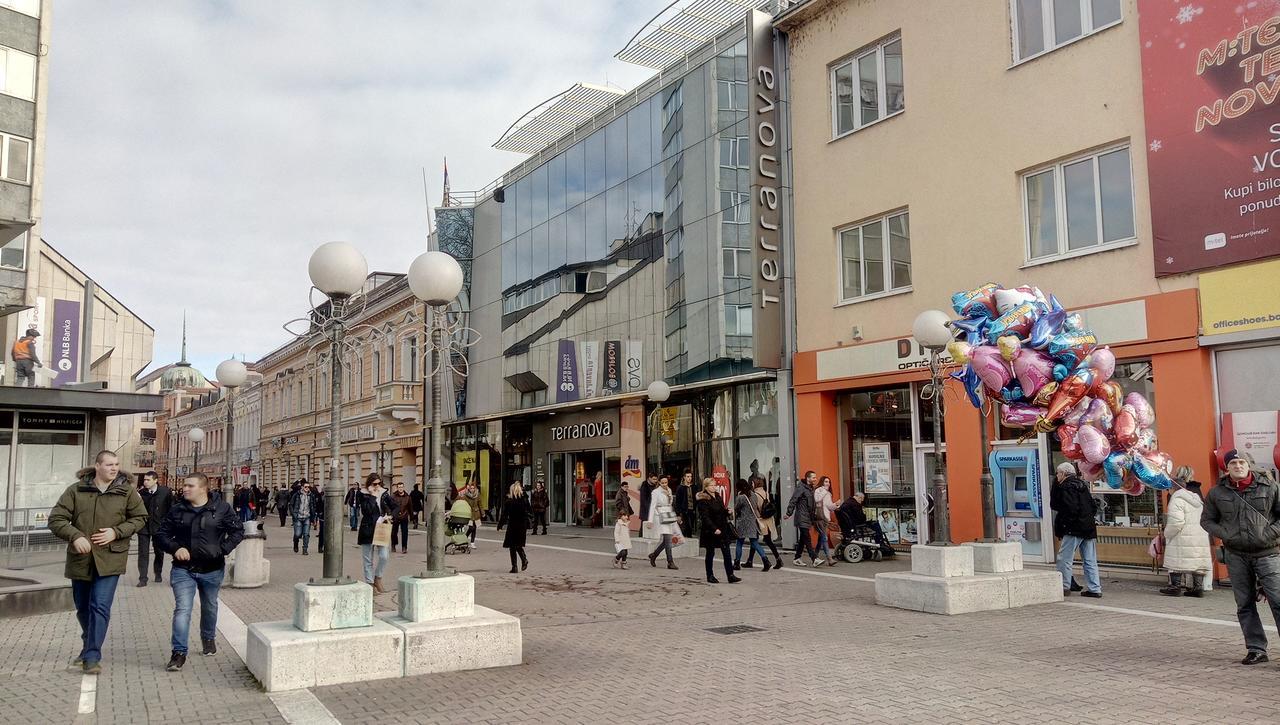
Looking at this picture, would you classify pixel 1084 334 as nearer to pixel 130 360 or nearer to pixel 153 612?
pixel 153 612

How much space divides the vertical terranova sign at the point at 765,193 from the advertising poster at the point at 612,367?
6853 millimetres

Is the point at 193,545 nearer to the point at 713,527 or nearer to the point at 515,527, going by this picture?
A: the point at 713,527

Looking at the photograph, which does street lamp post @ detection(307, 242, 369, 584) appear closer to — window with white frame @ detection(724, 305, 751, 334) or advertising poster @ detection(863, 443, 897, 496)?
advertising poster @ detection(863, 443, 897, 496)

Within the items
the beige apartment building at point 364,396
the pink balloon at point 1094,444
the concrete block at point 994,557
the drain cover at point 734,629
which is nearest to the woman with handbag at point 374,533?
the drain cover at point 734,629

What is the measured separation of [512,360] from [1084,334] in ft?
75.3

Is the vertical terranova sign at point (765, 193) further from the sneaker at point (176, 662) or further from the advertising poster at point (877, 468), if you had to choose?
the sneaker at point (176, 662)

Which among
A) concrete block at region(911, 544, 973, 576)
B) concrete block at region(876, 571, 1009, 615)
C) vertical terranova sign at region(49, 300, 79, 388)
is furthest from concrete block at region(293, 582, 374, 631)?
vertical terranova sign at region(49, 300, 79, 388)

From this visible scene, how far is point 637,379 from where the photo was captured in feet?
83.9

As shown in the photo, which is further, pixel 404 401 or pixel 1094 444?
pixel 404 401

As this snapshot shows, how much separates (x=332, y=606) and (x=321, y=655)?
43cm

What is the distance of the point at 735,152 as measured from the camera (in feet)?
70.9

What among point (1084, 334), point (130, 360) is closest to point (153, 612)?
point (1084, 334)

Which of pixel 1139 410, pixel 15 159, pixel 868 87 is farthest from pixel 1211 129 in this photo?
pixel 15 159

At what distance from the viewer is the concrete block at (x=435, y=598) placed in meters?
→ 8.13
